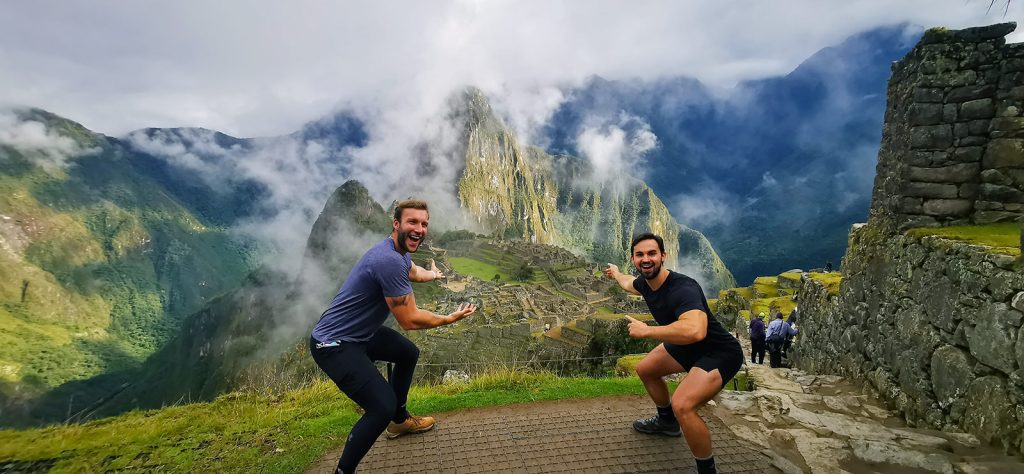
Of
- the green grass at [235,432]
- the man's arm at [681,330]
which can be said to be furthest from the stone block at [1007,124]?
the green grass at [235,432]

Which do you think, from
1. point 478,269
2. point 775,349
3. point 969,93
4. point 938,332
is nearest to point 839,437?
point 938,332

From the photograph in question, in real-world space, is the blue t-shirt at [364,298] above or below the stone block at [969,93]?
below

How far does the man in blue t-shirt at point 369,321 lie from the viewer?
12.4 ft

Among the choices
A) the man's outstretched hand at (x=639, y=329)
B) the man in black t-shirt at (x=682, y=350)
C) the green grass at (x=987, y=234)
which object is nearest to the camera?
the man's outstretched hand at (x=639, y=329)

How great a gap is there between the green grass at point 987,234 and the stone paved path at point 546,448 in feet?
10.3

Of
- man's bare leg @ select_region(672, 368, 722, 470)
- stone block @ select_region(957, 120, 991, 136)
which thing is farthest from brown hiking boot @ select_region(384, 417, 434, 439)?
stone block @ select_region(957, 120, 991, 136)

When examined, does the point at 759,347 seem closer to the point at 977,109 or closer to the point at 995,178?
the point at 995,178

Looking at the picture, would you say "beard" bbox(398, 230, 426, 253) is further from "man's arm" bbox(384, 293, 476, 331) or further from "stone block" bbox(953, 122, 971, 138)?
"stone block" bbox(953, 122, 971, 138)

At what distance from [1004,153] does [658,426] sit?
558 cm

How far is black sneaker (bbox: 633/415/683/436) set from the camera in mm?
4746

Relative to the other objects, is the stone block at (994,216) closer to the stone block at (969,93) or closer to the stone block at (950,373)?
the stone block at (969,93)

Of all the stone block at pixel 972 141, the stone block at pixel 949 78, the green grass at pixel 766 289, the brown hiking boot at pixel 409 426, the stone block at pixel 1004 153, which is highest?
the stone block at pixel 949 78

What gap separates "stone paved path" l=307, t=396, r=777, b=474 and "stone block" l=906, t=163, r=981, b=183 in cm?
445

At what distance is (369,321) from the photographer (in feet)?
13.4
